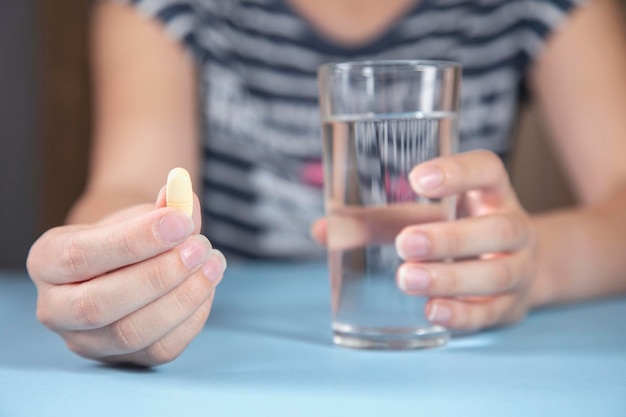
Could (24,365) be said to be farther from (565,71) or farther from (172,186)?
(565,71)

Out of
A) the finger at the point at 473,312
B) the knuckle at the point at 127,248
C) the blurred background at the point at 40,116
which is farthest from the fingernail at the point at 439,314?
the blurred background at the point at 40,116

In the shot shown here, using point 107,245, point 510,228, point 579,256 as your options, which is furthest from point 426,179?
point 579,256

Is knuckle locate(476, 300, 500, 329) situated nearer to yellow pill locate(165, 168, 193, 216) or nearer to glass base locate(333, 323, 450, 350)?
glass base locate(333, 323, 450, 350)

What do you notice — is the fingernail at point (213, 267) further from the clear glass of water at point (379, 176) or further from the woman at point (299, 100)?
the woman at point (299, 100)

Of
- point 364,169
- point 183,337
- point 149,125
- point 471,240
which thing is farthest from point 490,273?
point 149,125

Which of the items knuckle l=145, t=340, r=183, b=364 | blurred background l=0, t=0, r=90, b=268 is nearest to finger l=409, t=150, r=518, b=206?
knuckle l=145, t=340, r=183, b=364
